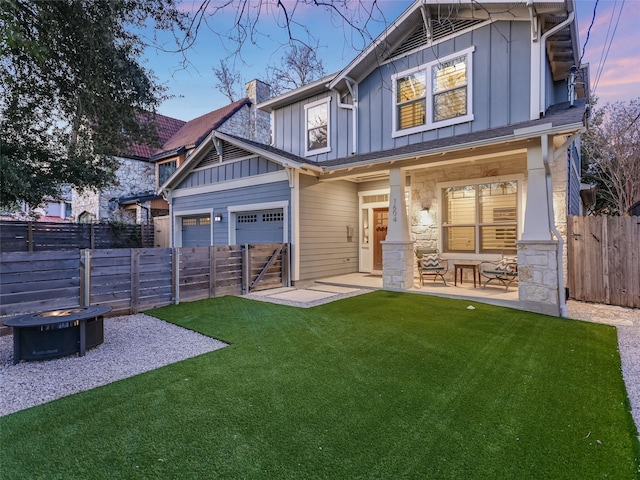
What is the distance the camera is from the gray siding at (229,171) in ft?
31.1

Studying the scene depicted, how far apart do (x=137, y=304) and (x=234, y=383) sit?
3932 millimetres

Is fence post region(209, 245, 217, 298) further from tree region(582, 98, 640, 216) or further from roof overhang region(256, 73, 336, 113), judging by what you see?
tree region(582, 98, 640, 216)

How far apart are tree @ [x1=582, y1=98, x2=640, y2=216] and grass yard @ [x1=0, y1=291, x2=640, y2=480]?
50.1ft

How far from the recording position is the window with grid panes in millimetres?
7984

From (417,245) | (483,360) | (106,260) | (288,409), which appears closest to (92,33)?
(106,260)

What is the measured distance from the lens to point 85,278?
5.41 meters

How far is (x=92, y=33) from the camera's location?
4.60 metres

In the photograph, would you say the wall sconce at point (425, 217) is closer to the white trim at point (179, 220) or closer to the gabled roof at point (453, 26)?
the gabled roof at point (453, 26)

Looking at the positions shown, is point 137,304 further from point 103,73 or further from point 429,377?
point 429,377

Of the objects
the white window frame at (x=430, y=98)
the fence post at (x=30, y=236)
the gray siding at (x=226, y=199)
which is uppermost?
the white window frame at (x=430, y=98)

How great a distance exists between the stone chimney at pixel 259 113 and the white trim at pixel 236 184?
666 cm

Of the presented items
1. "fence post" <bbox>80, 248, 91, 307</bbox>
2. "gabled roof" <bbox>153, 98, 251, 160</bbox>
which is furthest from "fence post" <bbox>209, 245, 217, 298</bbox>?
"gabled roof" <bbox>153, 98, 251, 160</bbox>

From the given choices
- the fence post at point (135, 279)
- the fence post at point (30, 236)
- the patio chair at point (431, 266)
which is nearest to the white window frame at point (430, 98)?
the patio chair at point (431, 266)

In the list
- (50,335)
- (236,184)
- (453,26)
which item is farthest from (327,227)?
(50,335)
